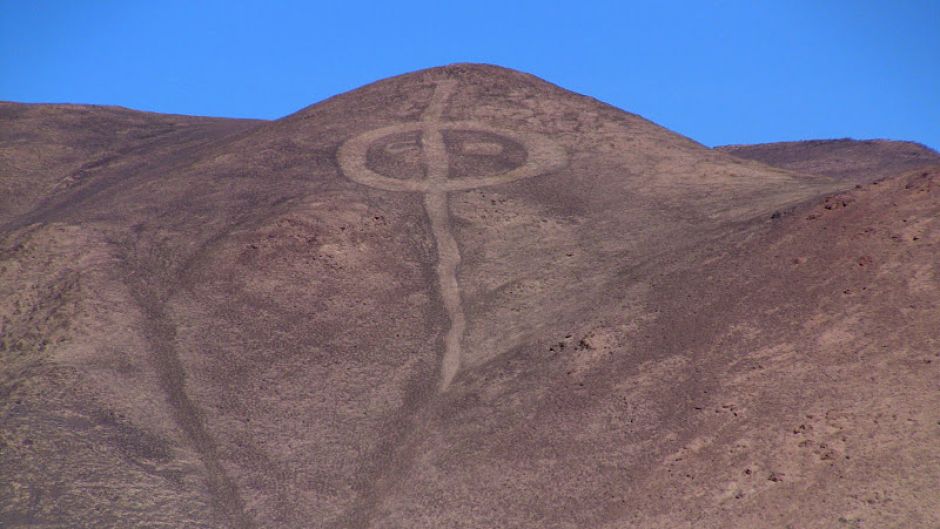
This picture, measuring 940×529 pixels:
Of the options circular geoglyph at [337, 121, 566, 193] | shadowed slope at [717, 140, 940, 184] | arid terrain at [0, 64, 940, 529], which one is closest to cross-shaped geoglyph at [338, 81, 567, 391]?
circular geoglyph at [337, 121, 566, 193]

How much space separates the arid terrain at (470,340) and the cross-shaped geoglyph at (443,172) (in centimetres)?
11

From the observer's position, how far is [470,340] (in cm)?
2552

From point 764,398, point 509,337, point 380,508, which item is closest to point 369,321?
point 509,337

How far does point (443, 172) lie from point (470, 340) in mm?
8966

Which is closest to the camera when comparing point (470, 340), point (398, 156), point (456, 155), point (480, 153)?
point (470, 340)

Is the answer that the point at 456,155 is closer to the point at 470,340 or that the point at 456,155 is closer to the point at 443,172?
the point at 443,172

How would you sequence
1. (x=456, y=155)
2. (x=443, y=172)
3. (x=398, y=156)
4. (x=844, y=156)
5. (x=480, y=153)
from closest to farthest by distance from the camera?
(x=443, y=172) → (x=398, y=156) → (x=456, y=155) → (x=480, y=153) → (x=844, y=156)

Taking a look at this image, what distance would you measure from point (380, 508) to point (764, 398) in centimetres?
730

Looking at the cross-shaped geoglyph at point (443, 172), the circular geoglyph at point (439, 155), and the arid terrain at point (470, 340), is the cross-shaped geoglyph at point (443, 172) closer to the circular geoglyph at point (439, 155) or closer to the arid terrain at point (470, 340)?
the circular geoglyph at point (439, 155)

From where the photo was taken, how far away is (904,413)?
57.1 feet

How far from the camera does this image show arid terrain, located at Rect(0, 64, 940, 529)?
18391 mm

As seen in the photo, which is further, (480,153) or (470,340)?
(480,153)

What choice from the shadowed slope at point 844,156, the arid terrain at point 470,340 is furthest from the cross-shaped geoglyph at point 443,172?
the shadowed slope at point 844,156

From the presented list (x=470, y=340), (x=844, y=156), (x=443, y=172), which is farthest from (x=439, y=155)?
(x=844, y=156)
